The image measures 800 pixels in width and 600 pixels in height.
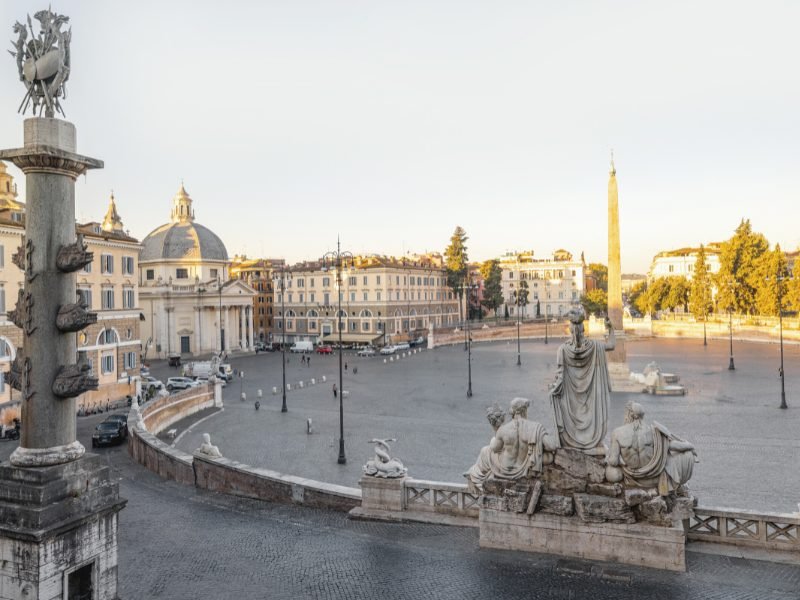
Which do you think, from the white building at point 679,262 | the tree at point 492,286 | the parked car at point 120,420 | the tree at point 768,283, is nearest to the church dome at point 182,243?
the tree at point 492,286

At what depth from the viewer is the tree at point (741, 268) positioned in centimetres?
6856

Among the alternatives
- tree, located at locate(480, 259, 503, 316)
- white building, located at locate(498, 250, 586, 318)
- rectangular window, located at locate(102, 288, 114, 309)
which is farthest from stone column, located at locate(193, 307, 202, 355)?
white building, located at locate(498, 250, 586, 318)

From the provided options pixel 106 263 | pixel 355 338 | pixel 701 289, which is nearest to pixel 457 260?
pixel 355 338

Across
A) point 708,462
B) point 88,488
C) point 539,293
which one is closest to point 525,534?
point 88,488

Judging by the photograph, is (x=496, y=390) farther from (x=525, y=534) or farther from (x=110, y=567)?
(x=110, y=567)

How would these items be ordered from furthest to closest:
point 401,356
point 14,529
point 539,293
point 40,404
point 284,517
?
point 539,293 < point 401,356 < point 284,517 < point 40,404 < point 14,529

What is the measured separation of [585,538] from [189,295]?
63.6m

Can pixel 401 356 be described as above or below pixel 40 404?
below

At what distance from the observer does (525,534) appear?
29.2 feet

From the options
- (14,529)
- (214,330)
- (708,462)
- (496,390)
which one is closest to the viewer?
(14,529)

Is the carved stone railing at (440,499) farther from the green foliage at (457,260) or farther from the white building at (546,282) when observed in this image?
the white building at (546,282)

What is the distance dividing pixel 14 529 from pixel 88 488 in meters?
0.88

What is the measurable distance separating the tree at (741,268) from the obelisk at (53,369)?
7304 cm

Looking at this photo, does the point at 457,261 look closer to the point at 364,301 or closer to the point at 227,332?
the point at 364,301
